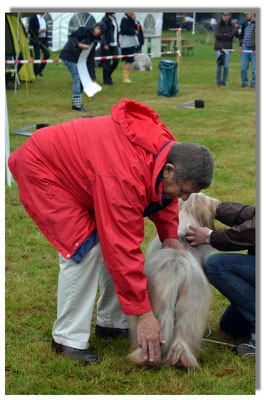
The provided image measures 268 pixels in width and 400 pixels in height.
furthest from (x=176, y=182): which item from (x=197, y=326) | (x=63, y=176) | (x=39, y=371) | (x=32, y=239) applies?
(x=32, y=239)

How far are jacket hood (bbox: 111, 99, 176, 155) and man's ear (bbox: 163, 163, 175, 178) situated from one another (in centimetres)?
10

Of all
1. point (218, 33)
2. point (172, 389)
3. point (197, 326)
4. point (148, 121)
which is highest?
point (218, 33)

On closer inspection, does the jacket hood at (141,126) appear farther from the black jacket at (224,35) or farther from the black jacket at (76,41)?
the black jacket at (224,35)

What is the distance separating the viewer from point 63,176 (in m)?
2.98

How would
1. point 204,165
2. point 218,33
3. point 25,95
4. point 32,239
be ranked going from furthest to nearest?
point 218,33 → point 25,95 → point 32,239 → point 204,165

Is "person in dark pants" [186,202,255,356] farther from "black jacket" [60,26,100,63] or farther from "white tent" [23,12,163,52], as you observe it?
"white tent" [23,12,163,52]

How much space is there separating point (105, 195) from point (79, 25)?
64.0 ft

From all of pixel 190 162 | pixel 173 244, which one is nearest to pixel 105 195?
pixel 190 162

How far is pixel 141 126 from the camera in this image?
9.39ft

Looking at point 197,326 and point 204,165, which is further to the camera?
point 197,326

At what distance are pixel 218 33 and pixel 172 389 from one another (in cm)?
1402

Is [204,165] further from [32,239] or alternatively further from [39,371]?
[32,239]

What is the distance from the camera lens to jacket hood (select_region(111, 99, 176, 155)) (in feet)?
9.08

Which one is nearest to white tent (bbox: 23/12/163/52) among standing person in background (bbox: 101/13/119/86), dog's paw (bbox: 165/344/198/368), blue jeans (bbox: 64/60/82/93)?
standing person in background (bbox: 101/13/119/86)
